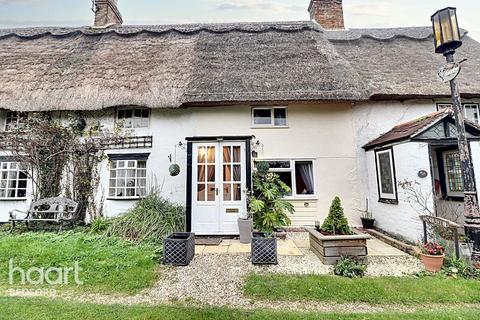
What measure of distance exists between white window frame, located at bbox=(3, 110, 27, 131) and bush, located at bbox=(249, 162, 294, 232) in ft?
27.6

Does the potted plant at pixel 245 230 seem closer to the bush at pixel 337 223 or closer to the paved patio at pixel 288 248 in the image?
the paved patio at pixel 288 248

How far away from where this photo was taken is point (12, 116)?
28.6 ft

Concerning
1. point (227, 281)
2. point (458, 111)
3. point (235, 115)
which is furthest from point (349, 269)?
point (235, 115)

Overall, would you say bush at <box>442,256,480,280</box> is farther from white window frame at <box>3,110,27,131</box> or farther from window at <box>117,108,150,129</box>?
white window frame at <box>3,110,27,131</box>

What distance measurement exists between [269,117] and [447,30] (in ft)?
15.8

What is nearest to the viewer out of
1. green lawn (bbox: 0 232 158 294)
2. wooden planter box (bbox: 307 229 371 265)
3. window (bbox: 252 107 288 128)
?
green lawn (bbox: 0 232 158 294)

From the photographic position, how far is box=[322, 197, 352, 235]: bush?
4809 mm

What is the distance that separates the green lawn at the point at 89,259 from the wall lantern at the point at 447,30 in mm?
6912

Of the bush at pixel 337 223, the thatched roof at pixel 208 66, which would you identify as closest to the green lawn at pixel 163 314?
the bush at pixel 337 223

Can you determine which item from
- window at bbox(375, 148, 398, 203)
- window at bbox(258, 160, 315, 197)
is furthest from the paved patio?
window at bbox(258, 160, 315, 197)

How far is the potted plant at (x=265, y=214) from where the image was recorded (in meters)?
4.68

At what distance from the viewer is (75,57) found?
9516 mm

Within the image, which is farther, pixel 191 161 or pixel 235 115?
pixel 235 115

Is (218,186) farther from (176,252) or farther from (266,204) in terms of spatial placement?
(176,252)
